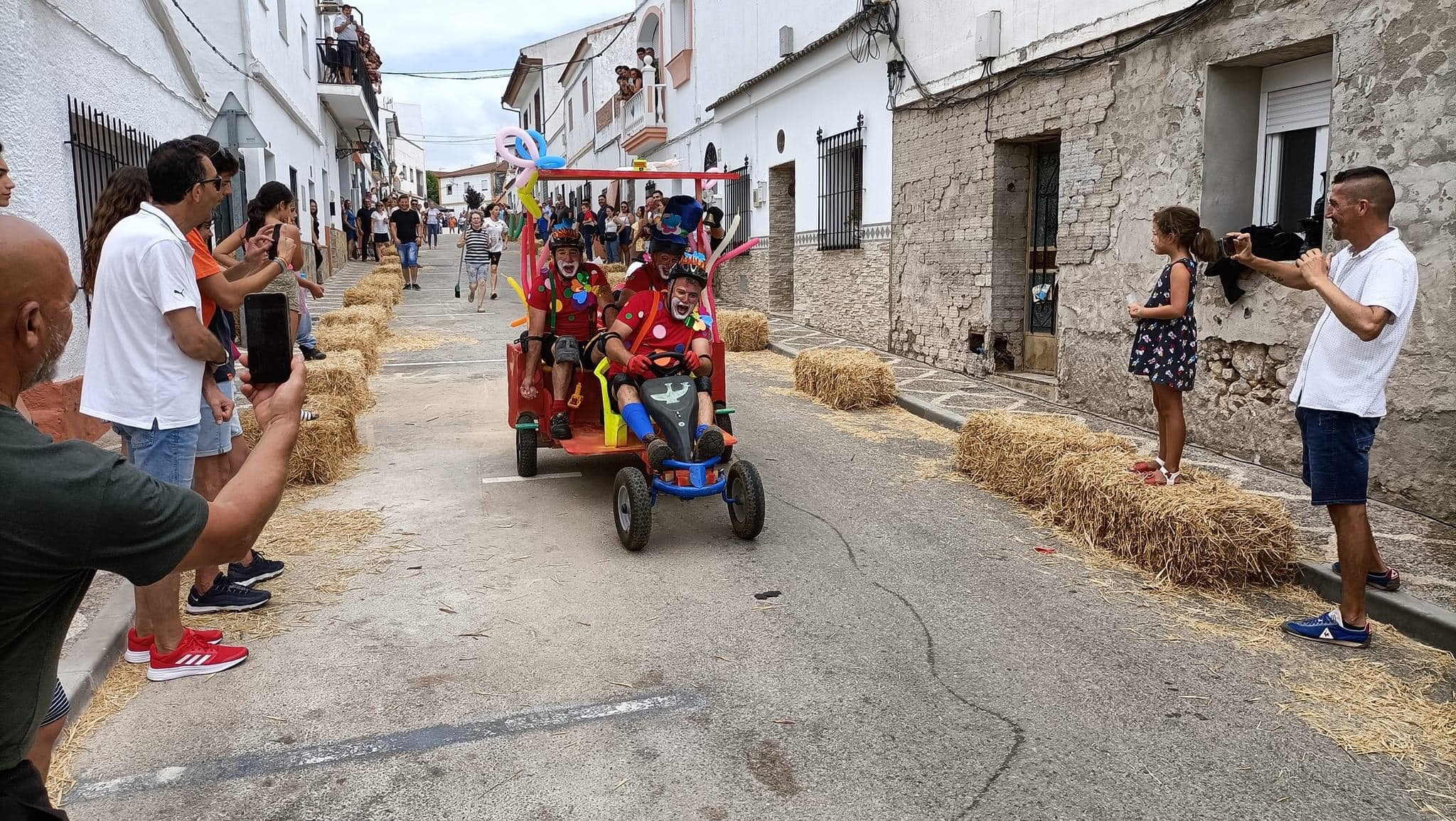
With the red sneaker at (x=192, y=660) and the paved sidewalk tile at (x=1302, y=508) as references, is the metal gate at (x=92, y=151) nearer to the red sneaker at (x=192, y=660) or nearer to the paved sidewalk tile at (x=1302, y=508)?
the red sneaker at (x=192, y=660)

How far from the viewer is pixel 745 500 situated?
555 centimetres

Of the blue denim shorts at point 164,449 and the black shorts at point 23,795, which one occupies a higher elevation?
the blue denim shorts at point 164,449

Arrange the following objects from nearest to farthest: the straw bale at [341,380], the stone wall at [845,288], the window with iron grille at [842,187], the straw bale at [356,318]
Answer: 1. the straw bale at [341,380]
2. the straw bale at [356,318]
3. the stone wall at [845,288]
4. the window with iron grille at [842,187]

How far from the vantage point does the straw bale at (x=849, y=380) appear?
31.9ft

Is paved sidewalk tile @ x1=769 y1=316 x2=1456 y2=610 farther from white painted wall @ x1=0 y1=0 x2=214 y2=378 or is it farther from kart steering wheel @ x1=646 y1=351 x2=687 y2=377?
white painted wall @ x1=0 y1=0 x2=214 y2=378

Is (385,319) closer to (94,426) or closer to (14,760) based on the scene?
(94,426)

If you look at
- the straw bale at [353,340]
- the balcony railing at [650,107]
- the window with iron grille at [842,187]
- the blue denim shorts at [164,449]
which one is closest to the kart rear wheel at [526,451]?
the blue denim shorts at [164,449]

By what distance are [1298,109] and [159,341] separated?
742 cm

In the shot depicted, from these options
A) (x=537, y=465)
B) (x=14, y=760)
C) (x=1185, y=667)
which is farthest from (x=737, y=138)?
(x=14, y=760)

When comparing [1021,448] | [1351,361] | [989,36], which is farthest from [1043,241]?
[1351,361]

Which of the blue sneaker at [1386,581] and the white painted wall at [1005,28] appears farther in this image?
the white painted wall at [1005,28]

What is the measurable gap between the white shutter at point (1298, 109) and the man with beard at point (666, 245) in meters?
4.36

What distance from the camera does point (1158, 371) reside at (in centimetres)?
592

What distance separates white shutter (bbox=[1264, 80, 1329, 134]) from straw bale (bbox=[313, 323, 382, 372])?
27.9 feet
